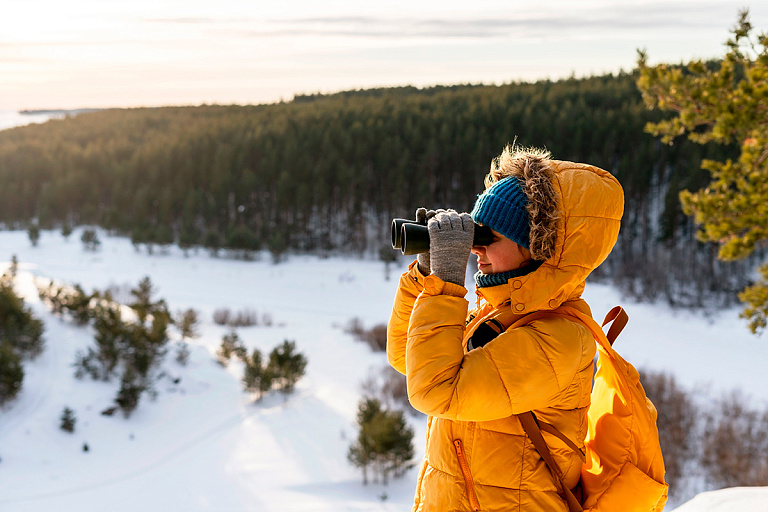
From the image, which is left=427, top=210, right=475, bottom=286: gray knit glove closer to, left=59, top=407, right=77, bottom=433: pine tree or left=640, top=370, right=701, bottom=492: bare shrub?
left=640, top=370, right=701, bottom=492: bare shrub

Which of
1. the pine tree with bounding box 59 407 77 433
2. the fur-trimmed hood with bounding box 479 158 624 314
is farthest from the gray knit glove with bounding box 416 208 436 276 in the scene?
the pine tree with bounding box 59 407 77 433

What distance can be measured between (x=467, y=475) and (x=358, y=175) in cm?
3576

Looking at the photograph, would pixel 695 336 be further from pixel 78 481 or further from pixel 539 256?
pixel 539 256

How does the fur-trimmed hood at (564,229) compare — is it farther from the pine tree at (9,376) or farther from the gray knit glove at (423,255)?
the pine tree at (9,376)

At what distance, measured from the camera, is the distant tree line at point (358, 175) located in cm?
3127

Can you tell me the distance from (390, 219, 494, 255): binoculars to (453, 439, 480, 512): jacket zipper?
0.55 metres

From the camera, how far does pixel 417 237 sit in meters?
1.53

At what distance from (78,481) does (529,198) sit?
9107 millimetres

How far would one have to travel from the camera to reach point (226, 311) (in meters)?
20.1

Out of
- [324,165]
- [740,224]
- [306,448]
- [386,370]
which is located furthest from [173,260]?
[740,224]

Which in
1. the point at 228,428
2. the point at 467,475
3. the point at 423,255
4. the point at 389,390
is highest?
the point at 423,255

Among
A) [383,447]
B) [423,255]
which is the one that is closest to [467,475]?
[423,255]

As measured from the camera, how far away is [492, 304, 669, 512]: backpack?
150 centimetres

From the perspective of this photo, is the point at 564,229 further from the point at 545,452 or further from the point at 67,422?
the point at 67,422
